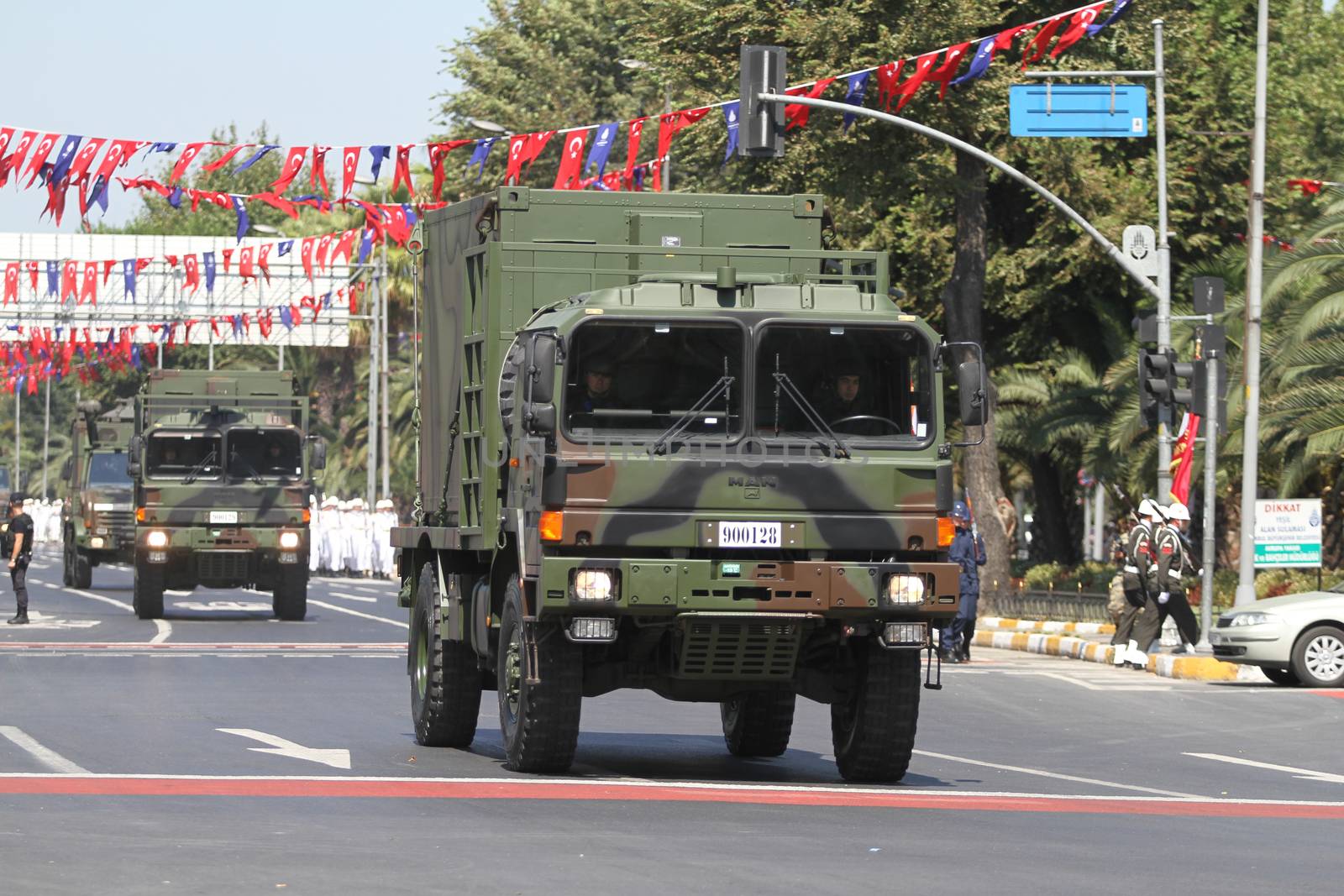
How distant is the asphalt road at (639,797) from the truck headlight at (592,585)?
3.48 ft

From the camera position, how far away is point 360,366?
286 feet

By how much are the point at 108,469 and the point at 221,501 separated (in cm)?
1239

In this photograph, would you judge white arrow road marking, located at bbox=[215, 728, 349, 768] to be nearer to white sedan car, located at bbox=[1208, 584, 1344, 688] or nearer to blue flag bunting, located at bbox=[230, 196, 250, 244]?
white sedan car, located at bbox=[1208, 584, 1344, 688]

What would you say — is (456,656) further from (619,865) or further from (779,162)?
(779,162)

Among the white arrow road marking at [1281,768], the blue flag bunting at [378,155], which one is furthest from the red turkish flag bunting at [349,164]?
the white arrow road marking at [1281,768]

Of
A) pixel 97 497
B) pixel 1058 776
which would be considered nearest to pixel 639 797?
pixel 1058 776

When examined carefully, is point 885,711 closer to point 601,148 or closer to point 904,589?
point 904,589

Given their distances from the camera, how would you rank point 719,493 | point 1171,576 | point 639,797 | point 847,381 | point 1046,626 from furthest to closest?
1. point 1046,626
2. point 1171,576
3. point 847,381
4. point 719,493
5. point 639,797

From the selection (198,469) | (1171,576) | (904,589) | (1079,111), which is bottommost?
(1171,576)

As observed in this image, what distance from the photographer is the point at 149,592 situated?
36.1m

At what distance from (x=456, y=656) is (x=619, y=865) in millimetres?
5958

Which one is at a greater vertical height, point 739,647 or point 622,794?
point 739,647

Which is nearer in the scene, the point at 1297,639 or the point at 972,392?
the point at 972,392

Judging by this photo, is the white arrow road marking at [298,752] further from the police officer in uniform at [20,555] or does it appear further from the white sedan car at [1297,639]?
the police officer in uniform at [20,555]
